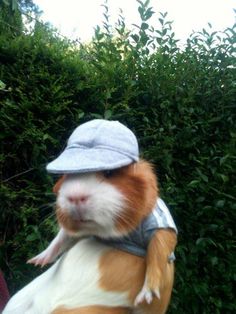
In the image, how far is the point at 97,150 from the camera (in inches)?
52.6

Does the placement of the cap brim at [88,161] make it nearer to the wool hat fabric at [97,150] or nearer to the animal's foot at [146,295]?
the wool hat fabric at [97,150]

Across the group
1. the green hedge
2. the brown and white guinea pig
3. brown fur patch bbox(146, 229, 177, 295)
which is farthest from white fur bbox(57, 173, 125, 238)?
the green hedge

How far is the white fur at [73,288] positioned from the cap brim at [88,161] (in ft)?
0.82

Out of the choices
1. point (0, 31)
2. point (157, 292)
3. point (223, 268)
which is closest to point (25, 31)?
point (0, 31)

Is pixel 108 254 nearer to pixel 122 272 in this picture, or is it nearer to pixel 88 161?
pixel 122 272

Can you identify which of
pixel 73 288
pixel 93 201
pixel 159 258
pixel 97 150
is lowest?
pixel 73 288

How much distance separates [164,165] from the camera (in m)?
2.95

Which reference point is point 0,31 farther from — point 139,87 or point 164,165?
point 164,165

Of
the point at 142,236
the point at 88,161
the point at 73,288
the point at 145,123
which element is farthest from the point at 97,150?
the point at 145,123

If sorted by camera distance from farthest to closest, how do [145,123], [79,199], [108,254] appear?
[145,123] → [108,254] → [79,199]

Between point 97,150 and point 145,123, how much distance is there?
1.72 meters

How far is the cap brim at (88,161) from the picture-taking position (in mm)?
1288

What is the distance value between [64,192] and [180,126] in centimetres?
192

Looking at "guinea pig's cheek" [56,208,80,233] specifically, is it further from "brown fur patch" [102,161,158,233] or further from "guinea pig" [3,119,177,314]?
"brown fur patch" [102,161,158,233]
